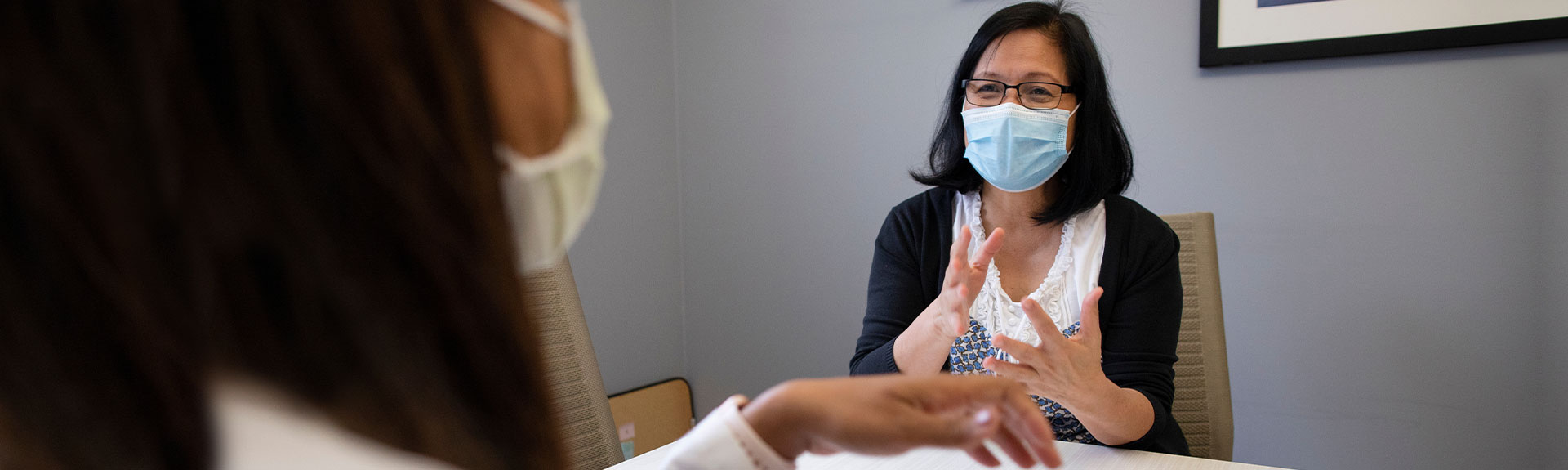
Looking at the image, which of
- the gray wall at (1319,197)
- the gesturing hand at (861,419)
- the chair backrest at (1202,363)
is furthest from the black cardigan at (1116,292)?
the gesturing hand at (861,419)

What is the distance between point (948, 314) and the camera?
111cm

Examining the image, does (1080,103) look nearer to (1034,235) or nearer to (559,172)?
(1034,235)

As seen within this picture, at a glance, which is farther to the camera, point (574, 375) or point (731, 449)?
point (574, 375)

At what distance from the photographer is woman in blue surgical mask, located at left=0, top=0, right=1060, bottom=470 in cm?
24

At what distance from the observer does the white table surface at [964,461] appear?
939 mm

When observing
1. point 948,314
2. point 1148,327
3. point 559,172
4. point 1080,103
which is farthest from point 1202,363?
point 559,172

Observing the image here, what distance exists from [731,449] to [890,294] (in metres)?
0.93

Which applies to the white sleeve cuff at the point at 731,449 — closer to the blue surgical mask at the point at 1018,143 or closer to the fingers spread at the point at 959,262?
the fingers spread at the point at 959,262

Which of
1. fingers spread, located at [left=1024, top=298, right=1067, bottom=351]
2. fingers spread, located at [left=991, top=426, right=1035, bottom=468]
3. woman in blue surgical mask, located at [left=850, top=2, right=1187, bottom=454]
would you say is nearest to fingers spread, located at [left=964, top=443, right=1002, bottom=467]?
fingers spread, located at [left=991, top=426, right=1035, bottom=468]

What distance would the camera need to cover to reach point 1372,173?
1678 mm

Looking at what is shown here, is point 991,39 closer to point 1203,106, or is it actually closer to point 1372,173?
point 1203,106

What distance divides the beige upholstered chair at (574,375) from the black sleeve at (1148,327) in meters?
0.71

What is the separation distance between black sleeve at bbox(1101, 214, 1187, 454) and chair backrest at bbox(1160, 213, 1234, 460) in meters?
0.12

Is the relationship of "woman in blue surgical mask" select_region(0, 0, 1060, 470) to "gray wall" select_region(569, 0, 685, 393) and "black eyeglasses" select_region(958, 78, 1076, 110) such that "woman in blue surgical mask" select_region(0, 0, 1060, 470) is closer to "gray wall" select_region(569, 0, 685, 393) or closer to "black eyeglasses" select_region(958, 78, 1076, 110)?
"black eyeglasses" select_region(958, 78, 1076, 110)
